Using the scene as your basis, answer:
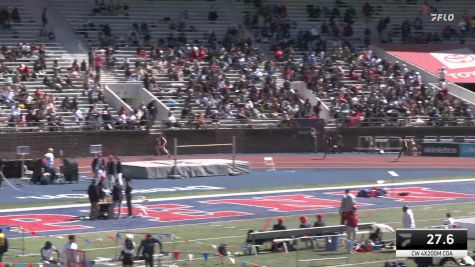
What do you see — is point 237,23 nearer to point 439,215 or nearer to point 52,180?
point 52,180

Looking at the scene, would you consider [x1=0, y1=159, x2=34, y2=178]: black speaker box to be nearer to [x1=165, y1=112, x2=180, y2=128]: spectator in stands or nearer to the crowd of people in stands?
the crowd of people in stands

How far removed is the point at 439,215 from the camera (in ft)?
124

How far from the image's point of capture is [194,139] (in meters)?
54.3

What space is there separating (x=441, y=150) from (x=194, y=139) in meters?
12.1

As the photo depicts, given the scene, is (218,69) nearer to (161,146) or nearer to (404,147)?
(161,146)

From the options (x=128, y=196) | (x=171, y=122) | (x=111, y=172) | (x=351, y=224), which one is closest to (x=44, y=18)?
(x=171, y=122)

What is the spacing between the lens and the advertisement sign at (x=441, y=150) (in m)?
57.0

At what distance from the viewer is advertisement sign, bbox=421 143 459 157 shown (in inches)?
2244

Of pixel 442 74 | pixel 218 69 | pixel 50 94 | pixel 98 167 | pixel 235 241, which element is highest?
pixel 218 69

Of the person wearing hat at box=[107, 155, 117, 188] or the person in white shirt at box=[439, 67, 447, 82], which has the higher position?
the person in white shirt at box=[439, 67, 447, 82]

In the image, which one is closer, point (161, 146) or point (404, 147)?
point (161, 146)

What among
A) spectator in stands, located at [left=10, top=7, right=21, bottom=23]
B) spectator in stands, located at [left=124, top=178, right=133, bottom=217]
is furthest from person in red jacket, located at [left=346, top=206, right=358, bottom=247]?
spectator in stands, located at [left=10, top=7, right=21, bottom=23]

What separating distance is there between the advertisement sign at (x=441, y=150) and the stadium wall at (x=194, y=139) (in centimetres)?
157

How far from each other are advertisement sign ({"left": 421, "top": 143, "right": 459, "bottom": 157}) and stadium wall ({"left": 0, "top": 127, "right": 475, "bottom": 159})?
1572 millimetres
